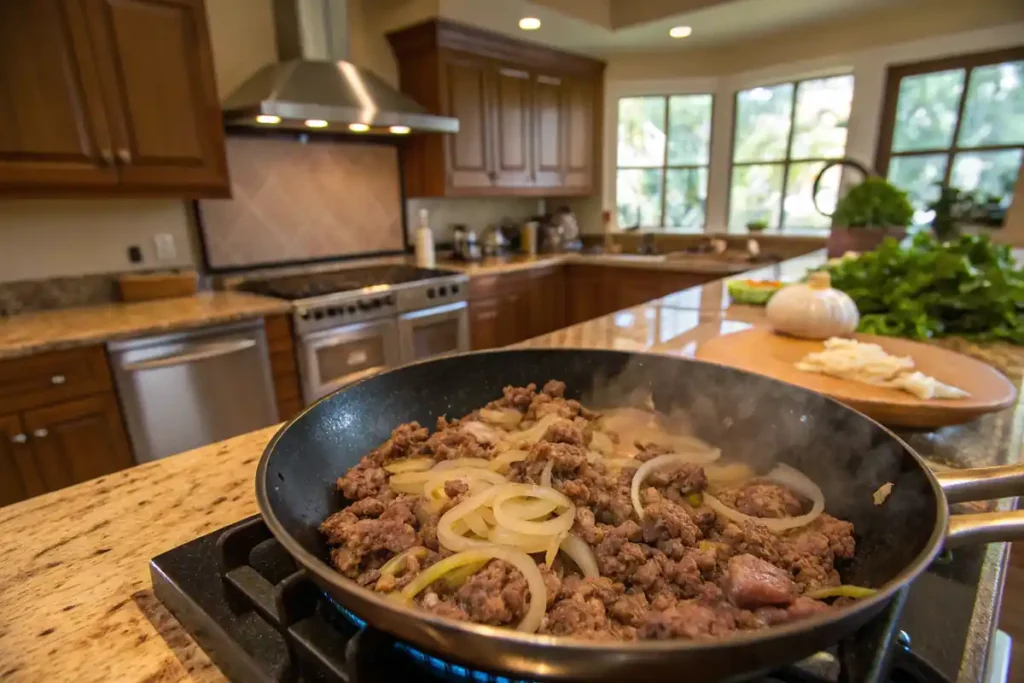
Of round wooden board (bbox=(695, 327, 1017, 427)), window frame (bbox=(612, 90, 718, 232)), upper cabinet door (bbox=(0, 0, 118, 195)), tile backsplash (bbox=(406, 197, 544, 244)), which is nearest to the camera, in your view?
round wooden board (bbox=(695, 327, 1017, 427))

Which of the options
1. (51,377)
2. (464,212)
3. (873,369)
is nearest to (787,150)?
(464,212)

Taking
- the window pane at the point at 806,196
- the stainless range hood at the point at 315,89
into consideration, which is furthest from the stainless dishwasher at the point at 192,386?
the window pane at the point at 806,196

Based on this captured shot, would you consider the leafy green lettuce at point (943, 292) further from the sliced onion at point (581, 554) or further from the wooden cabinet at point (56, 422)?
the wooden cabinet at point (56, 422)

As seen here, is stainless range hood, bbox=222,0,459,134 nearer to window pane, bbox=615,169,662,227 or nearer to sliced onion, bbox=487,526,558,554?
window pane, bbox=615,169,662,227

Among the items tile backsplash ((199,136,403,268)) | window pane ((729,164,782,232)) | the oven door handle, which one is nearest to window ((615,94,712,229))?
window pane ((729,164,782,232))

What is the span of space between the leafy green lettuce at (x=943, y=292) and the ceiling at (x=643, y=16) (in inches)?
90.4

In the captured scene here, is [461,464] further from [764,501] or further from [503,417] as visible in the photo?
[764,501]

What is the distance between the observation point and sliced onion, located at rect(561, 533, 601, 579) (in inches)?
19.9

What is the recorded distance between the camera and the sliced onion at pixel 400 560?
0.49 metres

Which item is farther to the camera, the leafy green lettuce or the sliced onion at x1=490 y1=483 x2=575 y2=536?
the leafy green lettuce

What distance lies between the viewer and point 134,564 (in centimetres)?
62

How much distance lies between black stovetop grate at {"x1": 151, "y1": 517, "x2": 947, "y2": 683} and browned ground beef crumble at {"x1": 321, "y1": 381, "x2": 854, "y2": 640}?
0.13 ft

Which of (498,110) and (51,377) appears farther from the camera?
(498,110)

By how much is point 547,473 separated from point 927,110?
4.17 m
